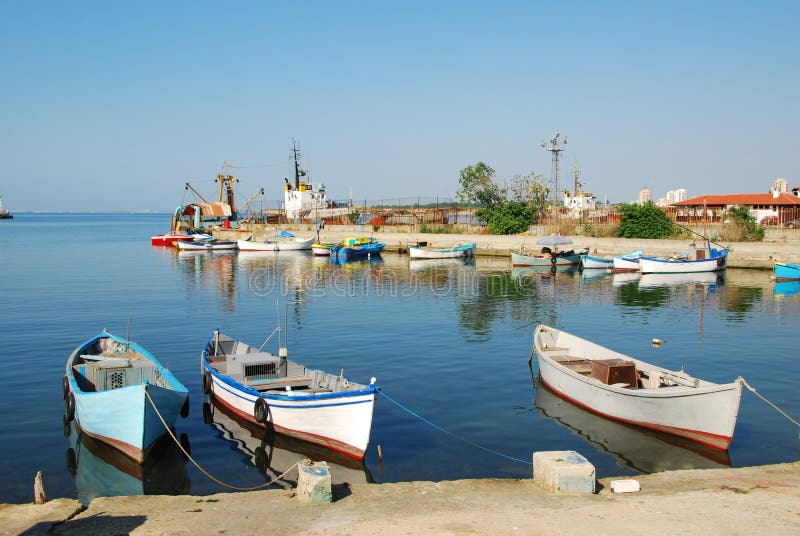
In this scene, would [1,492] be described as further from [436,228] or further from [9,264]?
[436,228]

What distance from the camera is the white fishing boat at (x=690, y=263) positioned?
179 ft

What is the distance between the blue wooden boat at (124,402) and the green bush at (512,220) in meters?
63.7

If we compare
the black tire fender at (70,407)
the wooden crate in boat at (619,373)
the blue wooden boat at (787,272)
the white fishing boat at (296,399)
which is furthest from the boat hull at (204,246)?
the wooden crate in boat at (619,373)

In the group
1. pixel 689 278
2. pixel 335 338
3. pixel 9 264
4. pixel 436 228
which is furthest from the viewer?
pixel 436 228

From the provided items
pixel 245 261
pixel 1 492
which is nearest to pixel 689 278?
pixel 245 261

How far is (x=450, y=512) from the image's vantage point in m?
10.4

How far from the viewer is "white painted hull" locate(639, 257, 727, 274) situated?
2143 inches

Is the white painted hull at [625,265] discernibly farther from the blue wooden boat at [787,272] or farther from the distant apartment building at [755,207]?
the distant apartment building at [755,207]

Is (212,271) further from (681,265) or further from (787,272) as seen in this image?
(787,272)

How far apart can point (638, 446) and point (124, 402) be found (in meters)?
12.3

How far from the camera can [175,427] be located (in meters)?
17.1

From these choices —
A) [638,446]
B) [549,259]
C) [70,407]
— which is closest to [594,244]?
[549,259]

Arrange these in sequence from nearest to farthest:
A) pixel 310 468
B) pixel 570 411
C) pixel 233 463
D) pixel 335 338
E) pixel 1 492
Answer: pixel 310 468
pixel 1 492
pixel 233 463
pixel 570 411
pixel 335 338

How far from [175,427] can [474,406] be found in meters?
8.37
